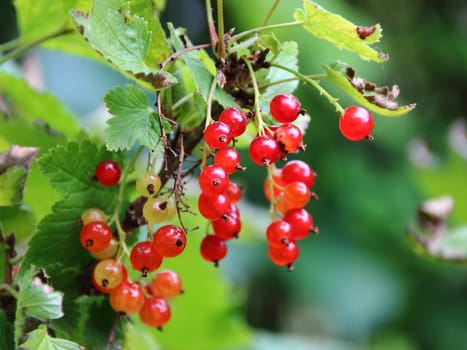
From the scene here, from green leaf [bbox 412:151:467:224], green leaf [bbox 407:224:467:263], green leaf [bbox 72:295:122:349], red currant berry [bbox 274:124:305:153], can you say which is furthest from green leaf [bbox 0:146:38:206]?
green leaf [bbox 412:151:467:224]

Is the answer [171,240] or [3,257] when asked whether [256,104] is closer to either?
[171,240]

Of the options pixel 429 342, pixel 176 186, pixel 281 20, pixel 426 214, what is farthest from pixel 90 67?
pixel 176 186

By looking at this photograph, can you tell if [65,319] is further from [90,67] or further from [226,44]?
[90,67]

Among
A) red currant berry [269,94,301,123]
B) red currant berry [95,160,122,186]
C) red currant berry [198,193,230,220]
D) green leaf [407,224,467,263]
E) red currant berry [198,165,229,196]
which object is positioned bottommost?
green leaf [407,224,467,263]

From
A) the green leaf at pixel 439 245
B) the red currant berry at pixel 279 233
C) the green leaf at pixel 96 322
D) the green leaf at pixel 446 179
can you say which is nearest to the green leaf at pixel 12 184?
the green leaf at pixel 96 322

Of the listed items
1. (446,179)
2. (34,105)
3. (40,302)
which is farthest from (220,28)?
(446,179)

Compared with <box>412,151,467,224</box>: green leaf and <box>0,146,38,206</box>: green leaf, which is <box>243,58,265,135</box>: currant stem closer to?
<box>0,146,38,206</box>: green leaf

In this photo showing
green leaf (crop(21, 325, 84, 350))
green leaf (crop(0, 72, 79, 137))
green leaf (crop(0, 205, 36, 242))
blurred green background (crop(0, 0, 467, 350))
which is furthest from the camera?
blurred green background (crop(0, 0, 467, 350))
